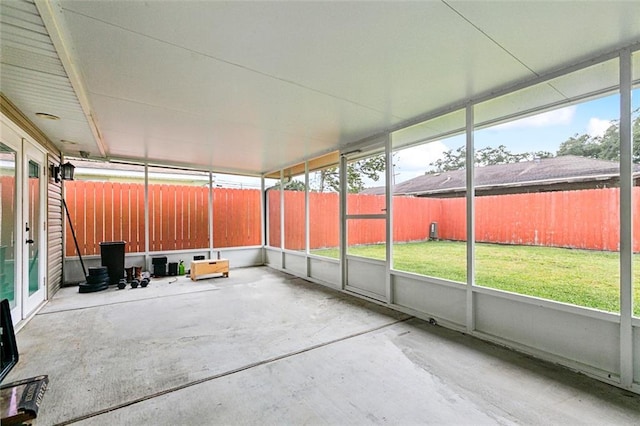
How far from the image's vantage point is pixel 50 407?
1.82 m

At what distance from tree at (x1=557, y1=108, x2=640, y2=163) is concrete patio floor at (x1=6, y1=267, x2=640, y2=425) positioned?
189cm

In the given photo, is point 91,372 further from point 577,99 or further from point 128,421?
point 577,99

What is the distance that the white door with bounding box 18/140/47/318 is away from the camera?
338cm

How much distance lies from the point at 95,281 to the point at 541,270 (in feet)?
25.0

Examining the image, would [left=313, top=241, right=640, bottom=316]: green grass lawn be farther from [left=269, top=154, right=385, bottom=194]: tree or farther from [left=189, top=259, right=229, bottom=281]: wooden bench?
[left=189, top=259, right=229, bottom=281]: wooden bench

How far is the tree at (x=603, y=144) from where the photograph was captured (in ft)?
7.16

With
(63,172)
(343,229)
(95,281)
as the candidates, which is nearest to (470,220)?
(343,229)

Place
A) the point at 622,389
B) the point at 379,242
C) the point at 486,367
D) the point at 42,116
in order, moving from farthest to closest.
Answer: the point at 379,242, the point at 42,116, the point at 486,367, the point at 622,389

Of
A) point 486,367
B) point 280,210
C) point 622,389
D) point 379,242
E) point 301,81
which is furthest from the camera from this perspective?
point 280,210

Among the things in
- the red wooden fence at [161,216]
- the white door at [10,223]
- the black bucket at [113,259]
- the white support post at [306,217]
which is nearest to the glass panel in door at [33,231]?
the white door at [10,223]

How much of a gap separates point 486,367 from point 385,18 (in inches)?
110

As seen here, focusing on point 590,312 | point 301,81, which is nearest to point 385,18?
point 301,81

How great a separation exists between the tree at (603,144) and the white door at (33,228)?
6.15 m

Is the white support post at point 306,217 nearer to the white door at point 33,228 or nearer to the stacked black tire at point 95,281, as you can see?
the stacked black tire at point 95,281
